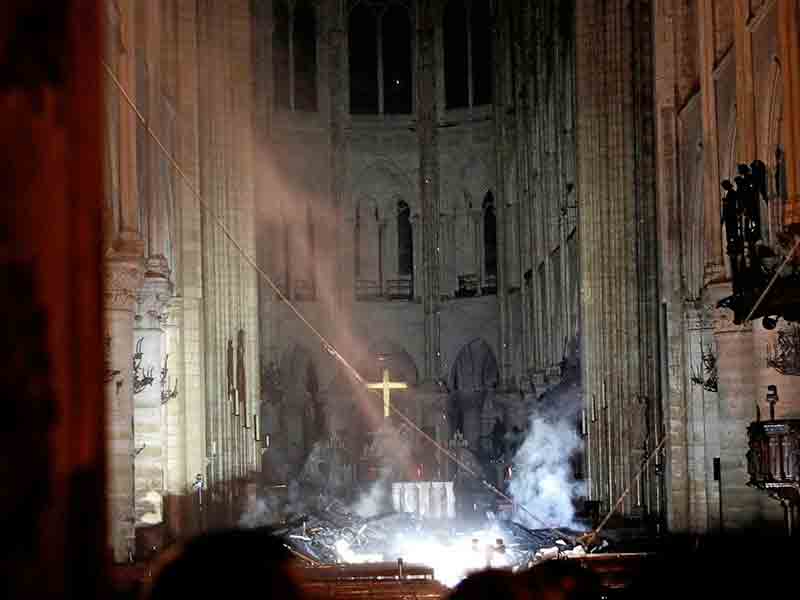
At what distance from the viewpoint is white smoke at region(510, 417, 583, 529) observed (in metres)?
33.0

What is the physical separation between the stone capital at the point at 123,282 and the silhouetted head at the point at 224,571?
1507 centimetres

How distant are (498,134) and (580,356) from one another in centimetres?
1389

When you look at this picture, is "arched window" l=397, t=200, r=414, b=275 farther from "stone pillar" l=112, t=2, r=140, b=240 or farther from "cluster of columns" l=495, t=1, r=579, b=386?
"stone pillar" l=112, t=2, r=140, b=240

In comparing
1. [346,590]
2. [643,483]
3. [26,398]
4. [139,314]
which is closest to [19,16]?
[26,398]

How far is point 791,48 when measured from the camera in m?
15.3

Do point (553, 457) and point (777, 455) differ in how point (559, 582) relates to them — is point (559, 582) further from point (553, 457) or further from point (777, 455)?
point (553, 457)

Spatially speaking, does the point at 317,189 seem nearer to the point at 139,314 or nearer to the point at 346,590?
the point at 139,314

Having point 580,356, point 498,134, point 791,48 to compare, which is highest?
point 498,134

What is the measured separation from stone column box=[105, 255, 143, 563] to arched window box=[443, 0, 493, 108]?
27.2 m

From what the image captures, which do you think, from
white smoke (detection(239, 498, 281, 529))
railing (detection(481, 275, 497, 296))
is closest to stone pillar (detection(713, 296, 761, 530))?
white smoke (detection(239, 498, 281, 529))

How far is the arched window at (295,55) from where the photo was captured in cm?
4194

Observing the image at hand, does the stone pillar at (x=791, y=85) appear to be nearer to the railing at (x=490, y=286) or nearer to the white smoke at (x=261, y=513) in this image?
the white smoke at (x=261, y=513)

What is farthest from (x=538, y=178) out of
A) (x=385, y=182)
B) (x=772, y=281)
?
(x=772, y=281)

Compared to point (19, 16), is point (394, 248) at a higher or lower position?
higher
